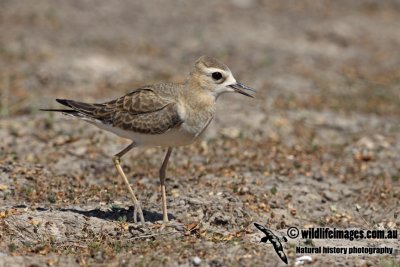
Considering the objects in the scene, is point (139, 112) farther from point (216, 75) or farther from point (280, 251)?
point (280, 251)

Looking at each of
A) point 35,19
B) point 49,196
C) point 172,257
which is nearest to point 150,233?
point 172,257

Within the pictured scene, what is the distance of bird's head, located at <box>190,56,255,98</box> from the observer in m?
7.93

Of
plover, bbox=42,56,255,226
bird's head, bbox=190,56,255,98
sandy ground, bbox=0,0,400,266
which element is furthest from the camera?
bird's head, bbox=190,56,255,98

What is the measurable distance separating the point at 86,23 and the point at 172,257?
11.6 metres

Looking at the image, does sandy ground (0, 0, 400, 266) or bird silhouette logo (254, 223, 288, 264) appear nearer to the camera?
bird silhouette logo (254, 223, 288, 264)

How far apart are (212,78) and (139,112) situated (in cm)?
86

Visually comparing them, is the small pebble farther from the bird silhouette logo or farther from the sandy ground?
the bird silhouette logo

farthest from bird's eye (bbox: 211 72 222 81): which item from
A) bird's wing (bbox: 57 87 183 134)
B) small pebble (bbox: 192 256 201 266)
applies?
small pebble (bbox: 192 256 201 266)

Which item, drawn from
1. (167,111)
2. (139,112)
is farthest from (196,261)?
(139,112)

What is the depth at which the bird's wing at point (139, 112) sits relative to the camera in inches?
302

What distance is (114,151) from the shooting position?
35.1ft

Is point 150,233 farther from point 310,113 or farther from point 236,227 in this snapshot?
point 310,113

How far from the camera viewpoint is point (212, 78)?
7.96m

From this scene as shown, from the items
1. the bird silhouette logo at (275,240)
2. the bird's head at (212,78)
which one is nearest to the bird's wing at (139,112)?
the bird's head at (212,78)
